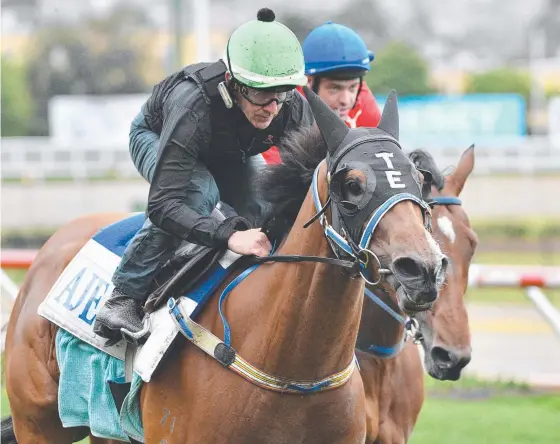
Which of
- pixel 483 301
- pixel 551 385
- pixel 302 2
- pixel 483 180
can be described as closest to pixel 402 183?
pixel 551 385

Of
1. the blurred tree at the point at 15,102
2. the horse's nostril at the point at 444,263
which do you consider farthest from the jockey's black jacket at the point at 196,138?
the blurred tree at the point at 15,102

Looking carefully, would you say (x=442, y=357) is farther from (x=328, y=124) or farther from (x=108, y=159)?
(x=108, y=159)

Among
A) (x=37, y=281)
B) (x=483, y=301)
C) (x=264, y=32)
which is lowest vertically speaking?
(x=483, y=301)

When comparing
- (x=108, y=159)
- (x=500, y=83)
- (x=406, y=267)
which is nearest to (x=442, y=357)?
(x=406, y=267)

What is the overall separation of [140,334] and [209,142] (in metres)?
0.81

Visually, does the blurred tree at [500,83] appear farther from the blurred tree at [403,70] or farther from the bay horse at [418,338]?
the bay horse at [418,338]

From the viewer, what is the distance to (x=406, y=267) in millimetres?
3242

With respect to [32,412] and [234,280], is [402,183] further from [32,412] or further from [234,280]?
[32,412]

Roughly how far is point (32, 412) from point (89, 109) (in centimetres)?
2753

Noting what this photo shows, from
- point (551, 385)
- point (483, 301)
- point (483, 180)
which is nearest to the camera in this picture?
point (551, 385)

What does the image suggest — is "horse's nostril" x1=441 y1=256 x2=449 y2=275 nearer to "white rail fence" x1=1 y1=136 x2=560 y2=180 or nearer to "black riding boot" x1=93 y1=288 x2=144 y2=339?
"black riding boot" x1=93 y1=288 x2=144 y2=339

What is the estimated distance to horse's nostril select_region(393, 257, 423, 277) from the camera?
321 cm

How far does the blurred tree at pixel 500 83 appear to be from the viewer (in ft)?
137

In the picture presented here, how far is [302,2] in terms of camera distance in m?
61.6
